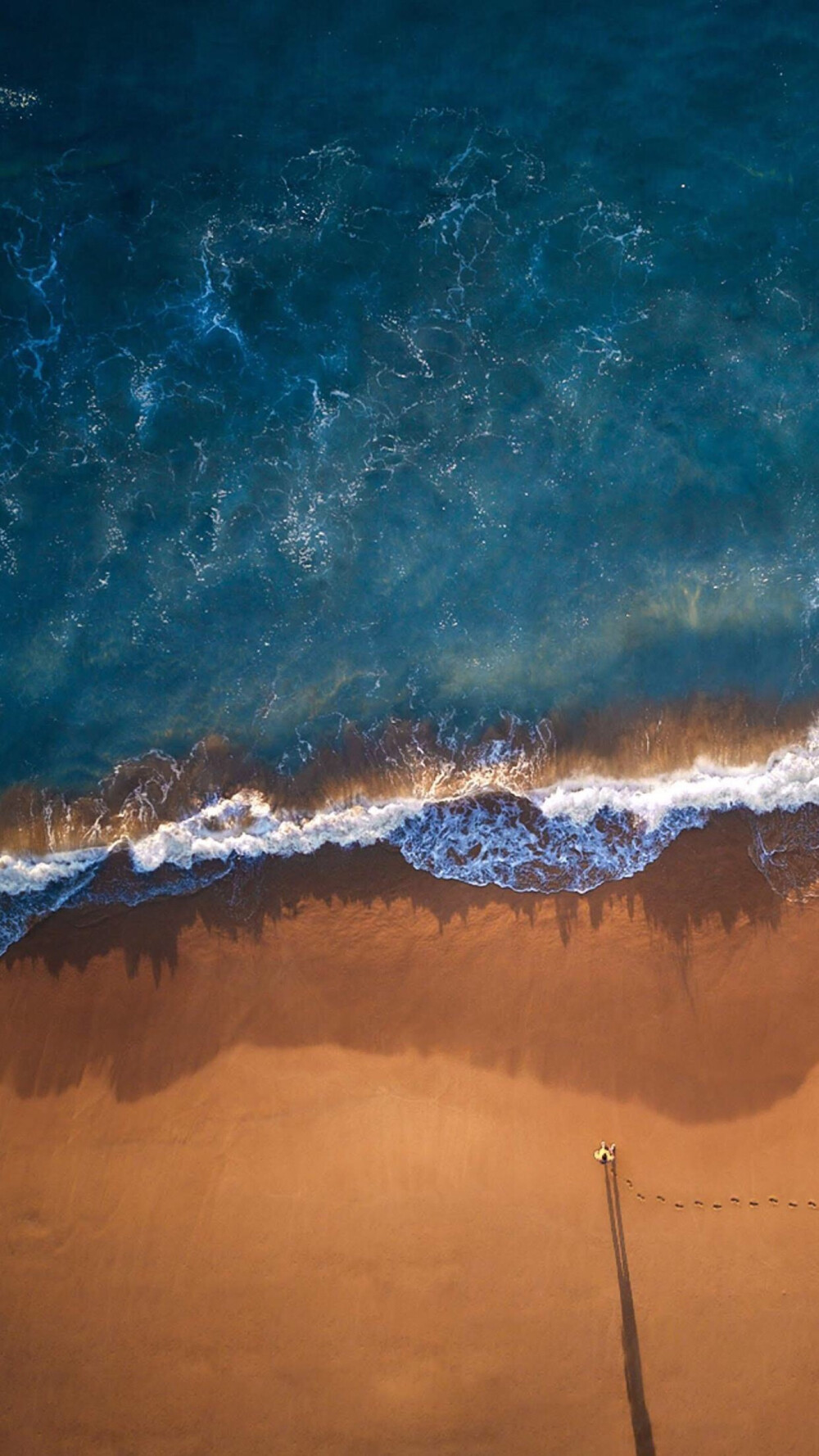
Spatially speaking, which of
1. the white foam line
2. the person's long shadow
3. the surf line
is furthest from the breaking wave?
the person's long shadow

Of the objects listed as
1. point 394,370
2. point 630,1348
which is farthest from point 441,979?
point 394,370

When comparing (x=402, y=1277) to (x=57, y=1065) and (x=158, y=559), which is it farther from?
(x=158, y=559)

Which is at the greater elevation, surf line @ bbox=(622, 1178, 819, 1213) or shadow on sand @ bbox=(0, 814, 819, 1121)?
shadow on sand @ bbox=(0, 814, 819, 1121)

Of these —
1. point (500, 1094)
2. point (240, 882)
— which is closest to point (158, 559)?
point (240, 882)

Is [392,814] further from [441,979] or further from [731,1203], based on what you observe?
[731,1203]

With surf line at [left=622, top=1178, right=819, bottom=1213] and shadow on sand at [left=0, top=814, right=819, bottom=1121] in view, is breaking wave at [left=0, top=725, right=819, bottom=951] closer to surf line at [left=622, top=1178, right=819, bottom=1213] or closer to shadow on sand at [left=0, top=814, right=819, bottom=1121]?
shadow on sand at [left=0, top=814, right=819, bottom=1121]

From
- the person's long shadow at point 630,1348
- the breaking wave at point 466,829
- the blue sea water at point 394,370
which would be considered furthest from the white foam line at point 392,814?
the person's long shadow at point 630,1348

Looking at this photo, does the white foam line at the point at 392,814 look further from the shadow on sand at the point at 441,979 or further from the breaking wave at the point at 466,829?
the shadow on sand at the point at 441,979
